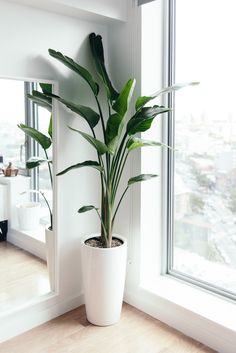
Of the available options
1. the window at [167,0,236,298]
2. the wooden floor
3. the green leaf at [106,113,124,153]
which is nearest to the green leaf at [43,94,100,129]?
the green leaf at [106,113,124,153]

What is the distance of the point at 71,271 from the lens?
264 centimetres

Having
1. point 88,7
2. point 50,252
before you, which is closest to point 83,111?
point 88,7

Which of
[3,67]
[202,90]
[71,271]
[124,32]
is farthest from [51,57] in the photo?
[71,271]

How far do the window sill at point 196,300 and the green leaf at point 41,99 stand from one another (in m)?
1.51

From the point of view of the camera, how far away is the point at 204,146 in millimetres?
2531

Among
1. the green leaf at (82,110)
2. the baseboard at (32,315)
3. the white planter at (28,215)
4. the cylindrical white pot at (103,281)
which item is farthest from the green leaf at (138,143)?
the baseboard at (32,315)

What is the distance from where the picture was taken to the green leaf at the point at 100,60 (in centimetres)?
243

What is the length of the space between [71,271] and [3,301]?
1.74ft

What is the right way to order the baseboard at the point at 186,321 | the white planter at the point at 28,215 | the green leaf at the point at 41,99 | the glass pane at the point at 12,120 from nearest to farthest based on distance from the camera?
the baseboard at the point at 186,321
the glass pane at the point at 12,120
the green leaf at the point at 41,99
the white planter at the point at 28,215

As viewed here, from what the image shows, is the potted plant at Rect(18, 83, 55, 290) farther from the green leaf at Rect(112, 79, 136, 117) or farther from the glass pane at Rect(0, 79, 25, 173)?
the green leaf at Rect(112, 79, 136, 117)

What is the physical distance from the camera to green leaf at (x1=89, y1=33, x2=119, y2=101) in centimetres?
243

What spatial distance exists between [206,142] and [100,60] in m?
0.96

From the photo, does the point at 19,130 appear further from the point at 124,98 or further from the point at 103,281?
the point at 103,281

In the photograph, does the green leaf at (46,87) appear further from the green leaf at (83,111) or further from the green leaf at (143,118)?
the green leaf at (143,118)
